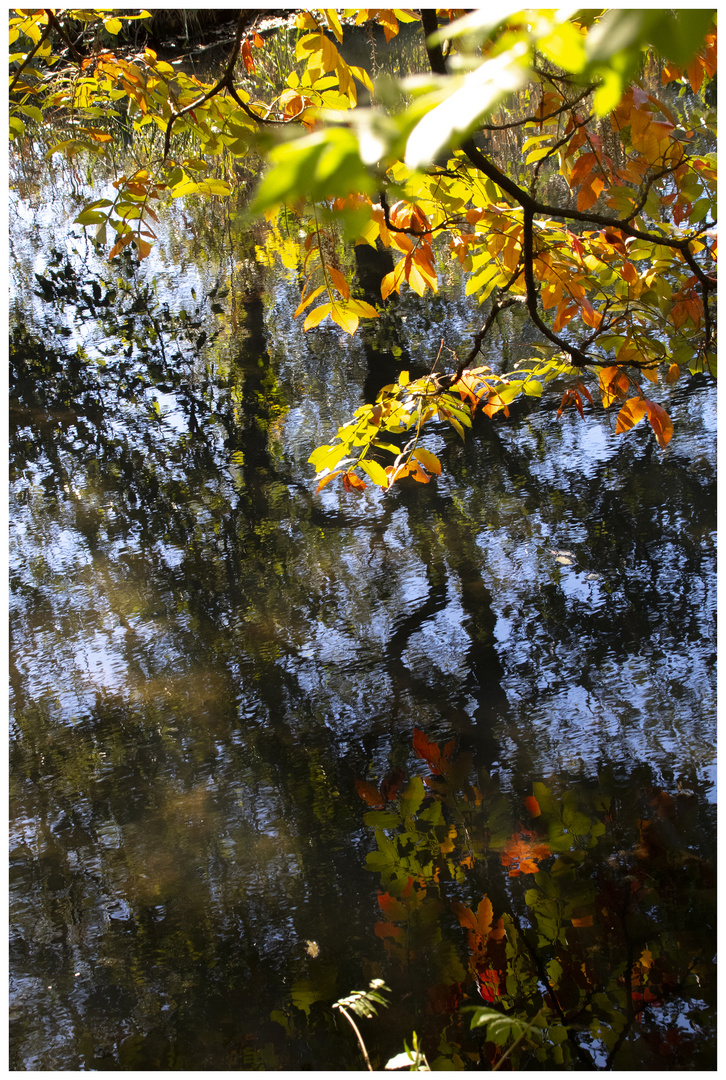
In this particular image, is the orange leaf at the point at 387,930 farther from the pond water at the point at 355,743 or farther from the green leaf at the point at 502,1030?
the green leaf at the point at 502,1030

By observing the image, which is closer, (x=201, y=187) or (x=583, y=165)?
(x=583, y=165)

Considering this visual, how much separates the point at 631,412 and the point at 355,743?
2.97 ft

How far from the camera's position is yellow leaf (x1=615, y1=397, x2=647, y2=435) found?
1.30 metres

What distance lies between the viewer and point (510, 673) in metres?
1.82

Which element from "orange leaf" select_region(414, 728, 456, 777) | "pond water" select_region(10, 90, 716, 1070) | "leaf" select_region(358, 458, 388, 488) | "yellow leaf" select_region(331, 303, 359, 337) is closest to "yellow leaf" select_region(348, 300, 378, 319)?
"yellow leaf" select_region(331, 303, 359, 337)

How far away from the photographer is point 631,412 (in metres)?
1.34

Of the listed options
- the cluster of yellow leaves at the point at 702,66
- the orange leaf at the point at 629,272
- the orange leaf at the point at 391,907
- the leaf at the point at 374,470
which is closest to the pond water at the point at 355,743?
the orange leaf at the point at 391,907

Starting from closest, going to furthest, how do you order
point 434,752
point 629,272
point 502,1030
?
point 502,1030, point 629,272, point 434,752

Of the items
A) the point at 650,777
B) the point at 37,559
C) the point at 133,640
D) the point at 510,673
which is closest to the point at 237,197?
the point at 37,559

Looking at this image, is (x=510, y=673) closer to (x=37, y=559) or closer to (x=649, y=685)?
(x=649, y=685)

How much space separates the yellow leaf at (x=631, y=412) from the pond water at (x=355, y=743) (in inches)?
24.5

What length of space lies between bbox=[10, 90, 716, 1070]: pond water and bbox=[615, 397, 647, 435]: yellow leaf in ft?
2.04

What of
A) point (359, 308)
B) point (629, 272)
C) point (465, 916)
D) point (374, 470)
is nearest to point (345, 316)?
point (359, 308)

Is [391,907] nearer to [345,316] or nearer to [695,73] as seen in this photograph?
[345,316]
